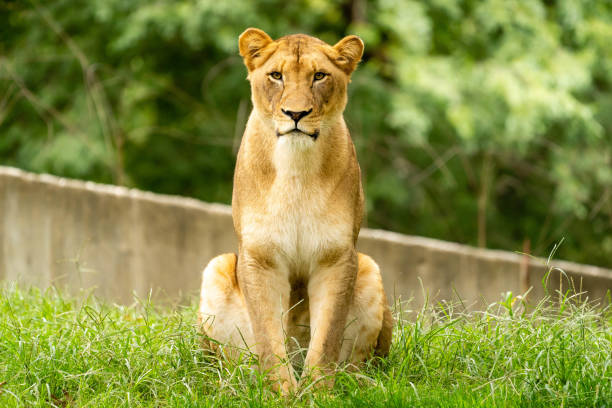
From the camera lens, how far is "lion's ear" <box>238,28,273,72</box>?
4227 millimetres

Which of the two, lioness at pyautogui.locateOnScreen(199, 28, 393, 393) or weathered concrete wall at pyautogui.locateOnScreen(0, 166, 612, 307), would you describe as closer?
lioness at pyautogui.locateOnScreen(199, 28, 393, 393)

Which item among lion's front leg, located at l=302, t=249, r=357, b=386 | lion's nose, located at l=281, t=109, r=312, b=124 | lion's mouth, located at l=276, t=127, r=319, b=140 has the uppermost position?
lion's nose, located at l=281, t=109, r=312, b=124

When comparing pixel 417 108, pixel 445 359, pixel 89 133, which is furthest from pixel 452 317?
pixel 89 133

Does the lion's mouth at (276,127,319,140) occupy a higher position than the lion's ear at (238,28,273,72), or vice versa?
the lion's ear at (238,28,273,72)

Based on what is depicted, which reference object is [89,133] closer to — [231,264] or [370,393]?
[231,264]

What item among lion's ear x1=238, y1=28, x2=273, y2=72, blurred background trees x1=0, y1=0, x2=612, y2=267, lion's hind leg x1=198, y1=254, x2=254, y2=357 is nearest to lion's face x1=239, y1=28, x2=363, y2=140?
lion's ear x1=238, y1=28, x2=273, y2=72

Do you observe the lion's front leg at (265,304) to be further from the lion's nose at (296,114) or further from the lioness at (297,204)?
the lion's nose at (296,114)

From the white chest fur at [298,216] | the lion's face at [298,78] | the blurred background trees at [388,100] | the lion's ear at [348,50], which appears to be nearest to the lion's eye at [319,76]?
the lion's face at [298,78]

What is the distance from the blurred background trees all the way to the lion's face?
204 inches

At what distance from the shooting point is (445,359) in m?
4.23

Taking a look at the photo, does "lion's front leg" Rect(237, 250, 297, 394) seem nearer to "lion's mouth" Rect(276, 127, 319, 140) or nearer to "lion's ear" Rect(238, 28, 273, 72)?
"lion's mouth" Rect(276, 127, 319, 140)

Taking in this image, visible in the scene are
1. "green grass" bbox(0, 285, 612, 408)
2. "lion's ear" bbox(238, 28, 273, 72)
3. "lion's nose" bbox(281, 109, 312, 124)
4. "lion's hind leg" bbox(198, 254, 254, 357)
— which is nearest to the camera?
"green grass" bbox(0, 285, 612, 408)

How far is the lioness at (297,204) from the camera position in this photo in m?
4.07

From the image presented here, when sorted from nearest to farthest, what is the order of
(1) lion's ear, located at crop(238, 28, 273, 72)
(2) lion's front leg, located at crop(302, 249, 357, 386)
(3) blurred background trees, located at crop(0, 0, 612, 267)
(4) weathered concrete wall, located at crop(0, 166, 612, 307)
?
(2) lion's front leg, located at crop(302, 249, 357, 386), (1) lion's ear, located at crop(238, 28, 273, 72), (4) weathered concrete wall, located at crop(0, 166, 612, 307), (3) blurred background trees, located at crop(0, 0, 612, 267)
